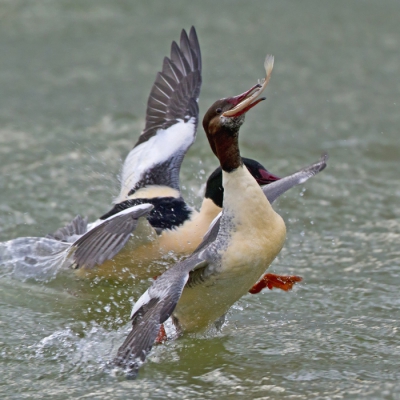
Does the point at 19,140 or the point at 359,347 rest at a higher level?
the point at 19,140

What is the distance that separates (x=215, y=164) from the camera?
30.5 feet

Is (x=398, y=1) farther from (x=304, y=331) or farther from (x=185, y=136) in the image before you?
(x=304, y=331)

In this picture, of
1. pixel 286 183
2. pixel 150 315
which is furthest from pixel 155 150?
pixel 150 315

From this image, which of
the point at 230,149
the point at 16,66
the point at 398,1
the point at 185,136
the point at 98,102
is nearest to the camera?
the point at 230,149

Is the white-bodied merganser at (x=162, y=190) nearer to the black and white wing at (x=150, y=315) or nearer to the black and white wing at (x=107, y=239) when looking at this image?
the black and white wing at (x=107, y=239)

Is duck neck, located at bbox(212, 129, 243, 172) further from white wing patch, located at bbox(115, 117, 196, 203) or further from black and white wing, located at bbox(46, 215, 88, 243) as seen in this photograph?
white wing patch, located at bbox(115, 117, 196, 203)

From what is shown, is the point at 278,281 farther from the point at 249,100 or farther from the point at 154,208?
the point at 249,100

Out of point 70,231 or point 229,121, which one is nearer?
point 229,121

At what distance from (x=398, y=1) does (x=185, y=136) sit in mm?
6689

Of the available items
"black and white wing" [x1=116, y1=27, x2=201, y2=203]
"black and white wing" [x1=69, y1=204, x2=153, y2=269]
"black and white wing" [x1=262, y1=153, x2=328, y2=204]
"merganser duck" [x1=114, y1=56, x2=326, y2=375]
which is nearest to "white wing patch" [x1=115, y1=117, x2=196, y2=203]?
"black and white wing" [x1=116, y1=27, x2=201, y2=203]

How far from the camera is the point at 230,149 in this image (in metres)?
5.15

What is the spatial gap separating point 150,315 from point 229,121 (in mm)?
1285

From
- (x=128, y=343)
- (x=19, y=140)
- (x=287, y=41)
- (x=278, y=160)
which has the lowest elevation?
(x=128, y=343)

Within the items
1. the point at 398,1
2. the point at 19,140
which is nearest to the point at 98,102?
the point at 19,140
